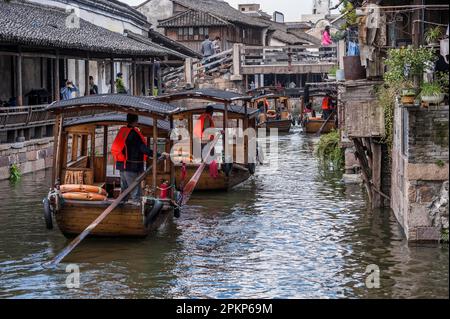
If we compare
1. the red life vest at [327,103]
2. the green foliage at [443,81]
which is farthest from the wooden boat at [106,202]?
the red life vest at [327,103]

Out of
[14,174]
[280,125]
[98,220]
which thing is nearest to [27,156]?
[14,174]

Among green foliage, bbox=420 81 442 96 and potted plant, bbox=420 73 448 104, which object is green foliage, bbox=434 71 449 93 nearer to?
potted plant, bbox=420 73 448 104

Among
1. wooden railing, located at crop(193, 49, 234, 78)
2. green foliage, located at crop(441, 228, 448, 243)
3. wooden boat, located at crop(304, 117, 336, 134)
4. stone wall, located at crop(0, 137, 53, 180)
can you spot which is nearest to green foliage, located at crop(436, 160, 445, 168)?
green foliage, located at crop(441, 228, 448, 243)

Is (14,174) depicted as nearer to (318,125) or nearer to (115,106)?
(115,106)

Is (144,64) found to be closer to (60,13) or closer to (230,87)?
(230,87)

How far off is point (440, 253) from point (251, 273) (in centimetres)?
249

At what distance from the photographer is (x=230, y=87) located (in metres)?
42.8

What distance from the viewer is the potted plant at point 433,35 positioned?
14625mm

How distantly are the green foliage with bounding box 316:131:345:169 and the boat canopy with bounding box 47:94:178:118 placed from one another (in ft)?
31.5

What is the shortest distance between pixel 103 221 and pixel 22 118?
31.3 ft

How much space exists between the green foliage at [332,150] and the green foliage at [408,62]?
8690mm

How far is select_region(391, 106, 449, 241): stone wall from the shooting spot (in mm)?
12742

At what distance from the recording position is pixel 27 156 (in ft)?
75.6

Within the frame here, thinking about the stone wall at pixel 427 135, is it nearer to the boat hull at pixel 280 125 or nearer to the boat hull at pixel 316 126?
the boat hull at pixel 316 126
